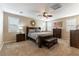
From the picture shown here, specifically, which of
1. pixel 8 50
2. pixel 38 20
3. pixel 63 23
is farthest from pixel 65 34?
pixel 8 50

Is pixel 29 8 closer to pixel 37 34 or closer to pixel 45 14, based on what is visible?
pixel 45 14

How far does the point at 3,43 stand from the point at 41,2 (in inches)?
48.8

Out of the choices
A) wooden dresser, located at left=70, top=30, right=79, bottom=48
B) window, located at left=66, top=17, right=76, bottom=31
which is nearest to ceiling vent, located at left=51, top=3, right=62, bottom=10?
window, located at left=66, top=17, right=76, bottom=31

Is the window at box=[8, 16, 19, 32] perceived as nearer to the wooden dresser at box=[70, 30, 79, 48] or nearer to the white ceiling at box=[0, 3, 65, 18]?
the white ceiling at box=[0, 3, 65, 18]

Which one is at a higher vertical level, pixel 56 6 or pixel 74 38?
pixel 56 6

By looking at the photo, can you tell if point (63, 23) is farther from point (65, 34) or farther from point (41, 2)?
point (41, 2)

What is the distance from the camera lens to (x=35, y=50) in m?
2.26

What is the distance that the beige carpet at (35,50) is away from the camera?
2229mm

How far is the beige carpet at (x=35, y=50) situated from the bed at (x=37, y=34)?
0.10 m

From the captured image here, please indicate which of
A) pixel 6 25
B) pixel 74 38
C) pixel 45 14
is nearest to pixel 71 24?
pixel 74 38

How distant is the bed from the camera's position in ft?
7.38

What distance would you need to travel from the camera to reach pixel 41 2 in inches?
88.7

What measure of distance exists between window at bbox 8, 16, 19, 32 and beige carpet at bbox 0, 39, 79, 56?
333 millimetres

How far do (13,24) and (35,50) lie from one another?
767 millimetres
